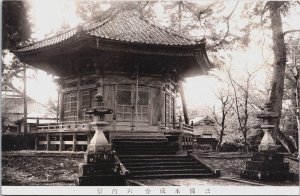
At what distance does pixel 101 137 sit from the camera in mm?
9266

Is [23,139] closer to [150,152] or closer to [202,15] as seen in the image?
[150,152]

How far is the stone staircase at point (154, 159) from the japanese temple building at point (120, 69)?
1.48ft

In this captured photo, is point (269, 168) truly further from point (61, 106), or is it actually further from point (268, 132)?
point (61, 106)

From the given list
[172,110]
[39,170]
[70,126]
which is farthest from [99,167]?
[172,110]

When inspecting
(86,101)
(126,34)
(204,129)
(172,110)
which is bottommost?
(204,129)

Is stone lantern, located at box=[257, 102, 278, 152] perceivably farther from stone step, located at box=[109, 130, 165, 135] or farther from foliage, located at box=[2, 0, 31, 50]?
foliage, located at box=[2, 0, 31, 50]

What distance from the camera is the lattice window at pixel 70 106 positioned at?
1614 centimetres

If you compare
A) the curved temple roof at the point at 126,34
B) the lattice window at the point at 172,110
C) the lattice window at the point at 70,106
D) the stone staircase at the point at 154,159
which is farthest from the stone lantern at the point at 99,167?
the lattice window at the point at 172,110

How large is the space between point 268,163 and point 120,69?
7272mm

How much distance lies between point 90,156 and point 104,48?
5.35 metres

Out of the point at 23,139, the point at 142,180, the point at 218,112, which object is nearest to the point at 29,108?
the point at 23,139

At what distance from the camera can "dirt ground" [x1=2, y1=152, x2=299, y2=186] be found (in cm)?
969

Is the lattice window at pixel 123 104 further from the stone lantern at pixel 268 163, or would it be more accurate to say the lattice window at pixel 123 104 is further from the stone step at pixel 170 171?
the stone lantern at pixel 268 163

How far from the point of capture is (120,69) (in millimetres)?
15148
